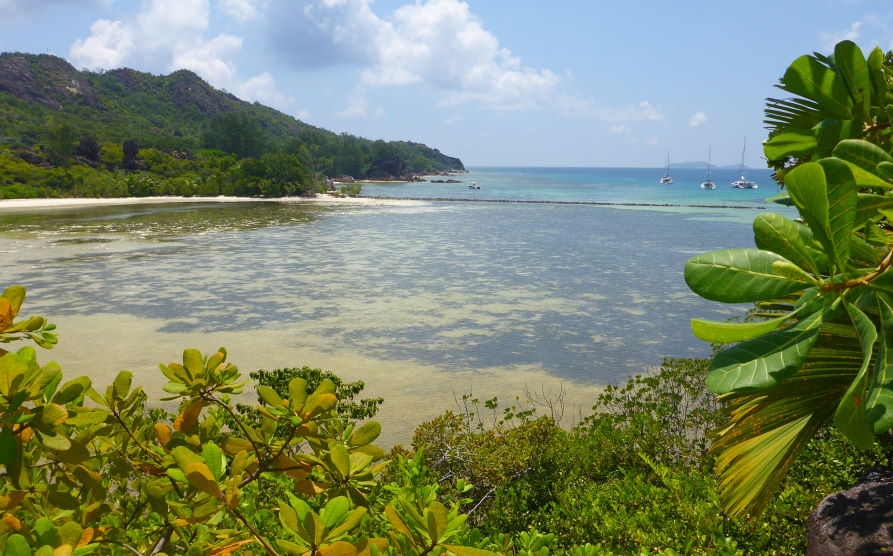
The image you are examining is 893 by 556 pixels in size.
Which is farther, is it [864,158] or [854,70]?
[854,70]

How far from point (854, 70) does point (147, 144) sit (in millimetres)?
82908

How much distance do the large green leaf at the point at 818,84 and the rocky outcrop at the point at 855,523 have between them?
2160 mm

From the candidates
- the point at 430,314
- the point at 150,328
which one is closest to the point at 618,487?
the point at 430,314

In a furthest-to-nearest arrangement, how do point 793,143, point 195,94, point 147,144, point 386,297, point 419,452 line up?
point 195,94 → point 147,144 → point 386,297 → point 419,452 → point 793,143

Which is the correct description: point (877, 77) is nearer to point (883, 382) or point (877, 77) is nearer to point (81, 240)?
point (883, 382)

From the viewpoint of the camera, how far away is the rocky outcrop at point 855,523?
2607 millimetres

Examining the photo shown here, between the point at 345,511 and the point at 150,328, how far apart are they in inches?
536

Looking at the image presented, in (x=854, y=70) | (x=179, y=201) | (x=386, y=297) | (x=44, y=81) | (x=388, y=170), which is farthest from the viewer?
(x=388, y=170)

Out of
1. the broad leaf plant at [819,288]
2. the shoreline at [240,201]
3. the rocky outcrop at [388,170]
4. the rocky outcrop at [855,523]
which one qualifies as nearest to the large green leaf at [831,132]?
the broad leaf plant at [819,288]

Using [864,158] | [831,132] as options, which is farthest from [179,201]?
[864,158]

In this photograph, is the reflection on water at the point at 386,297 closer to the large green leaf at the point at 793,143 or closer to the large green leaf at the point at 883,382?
the large green leaf at the point at 793,143

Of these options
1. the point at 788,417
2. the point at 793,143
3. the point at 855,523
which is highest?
the point at 793,143

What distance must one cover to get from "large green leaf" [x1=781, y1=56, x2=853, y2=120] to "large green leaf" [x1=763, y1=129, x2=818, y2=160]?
0.28 ft

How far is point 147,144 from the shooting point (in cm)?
7188
